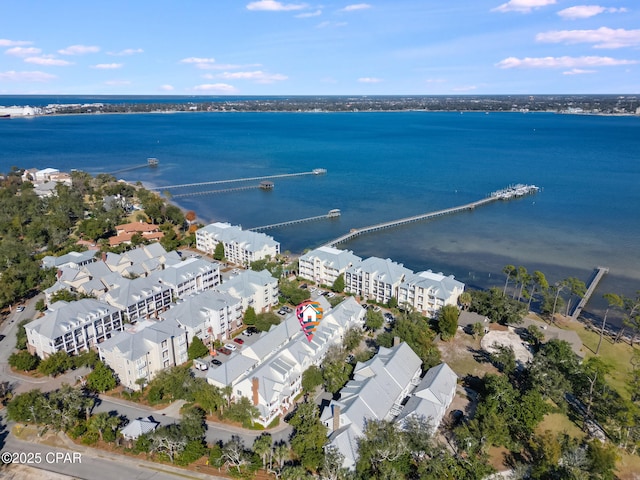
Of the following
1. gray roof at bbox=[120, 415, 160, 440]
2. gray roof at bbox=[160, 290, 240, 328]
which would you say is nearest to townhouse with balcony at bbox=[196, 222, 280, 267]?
gray roof at bbox=[160, 290, 240, 328]

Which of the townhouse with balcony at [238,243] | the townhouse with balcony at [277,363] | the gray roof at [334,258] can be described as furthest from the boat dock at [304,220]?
the townhouse with balcony at [277,363]

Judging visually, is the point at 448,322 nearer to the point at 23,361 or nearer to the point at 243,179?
the point at 23,361

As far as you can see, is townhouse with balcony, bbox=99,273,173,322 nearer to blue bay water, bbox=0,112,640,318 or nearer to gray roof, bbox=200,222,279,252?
gray roof, bbox=200,222,279,252

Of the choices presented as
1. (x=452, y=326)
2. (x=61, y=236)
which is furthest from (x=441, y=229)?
(x=61, y=236)

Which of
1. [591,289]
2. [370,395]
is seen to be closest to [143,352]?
[370,395]

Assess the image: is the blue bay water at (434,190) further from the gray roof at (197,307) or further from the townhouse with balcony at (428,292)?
the gray roof at (197,307)
